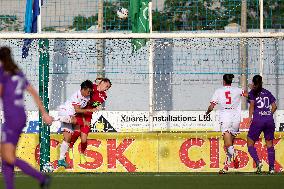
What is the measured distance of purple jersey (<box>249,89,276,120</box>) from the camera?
21.0 meters

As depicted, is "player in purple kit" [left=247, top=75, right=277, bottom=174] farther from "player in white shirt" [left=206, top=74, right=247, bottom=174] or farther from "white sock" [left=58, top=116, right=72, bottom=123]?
"white sock" [left=58, top=116, right=72, bottom=123]

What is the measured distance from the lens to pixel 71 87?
3244cm

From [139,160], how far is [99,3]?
851 cm

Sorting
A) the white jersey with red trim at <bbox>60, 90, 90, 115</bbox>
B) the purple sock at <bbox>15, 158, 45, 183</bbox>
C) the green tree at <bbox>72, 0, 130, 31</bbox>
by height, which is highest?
the green tree at <bbox>72, 0, 130, 31</bbox>

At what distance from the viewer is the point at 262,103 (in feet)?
69.0

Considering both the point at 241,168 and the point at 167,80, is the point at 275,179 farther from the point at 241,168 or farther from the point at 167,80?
the point at 167,80

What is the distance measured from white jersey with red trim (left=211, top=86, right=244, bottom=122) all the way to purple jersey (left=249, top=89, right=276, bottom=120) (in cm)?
32

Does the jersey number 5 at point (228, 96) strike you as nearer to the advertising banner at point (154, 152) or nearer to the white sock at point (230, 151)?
the white sock at point (230, 151)

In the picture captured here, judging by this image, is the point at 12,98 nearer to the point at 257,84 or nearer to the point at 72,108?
the point at 72,108

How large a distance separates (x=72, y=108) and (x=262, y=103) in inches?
153

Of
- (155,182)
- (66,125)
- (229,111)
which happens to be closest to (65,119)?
(66,125)

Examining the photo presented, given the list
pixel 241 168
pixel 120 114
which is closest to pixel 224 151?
pixel 241 168

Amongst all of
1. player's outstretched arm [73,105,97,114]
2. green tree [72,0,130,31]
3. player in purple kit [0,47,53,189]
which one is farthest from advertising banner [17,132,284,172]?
player in purple kit [0,47,53,189]

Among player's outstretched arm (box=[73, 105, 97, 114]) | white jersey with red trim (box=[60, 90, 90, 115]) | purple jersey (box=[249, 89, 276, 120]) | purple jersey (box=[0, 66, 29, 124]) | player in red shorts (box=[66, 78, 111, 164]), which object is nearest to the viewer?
purple jersey (box=[0, 66, 29, 124])
